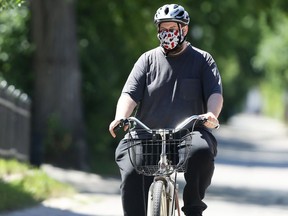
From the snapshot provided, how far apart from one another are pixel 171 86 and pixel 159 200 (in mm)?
956

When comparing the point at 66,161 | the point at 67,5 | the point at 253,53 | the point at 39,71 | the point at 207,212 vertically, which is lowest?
the point at 207,212

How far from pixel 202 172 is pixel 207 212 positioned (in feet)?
18.2

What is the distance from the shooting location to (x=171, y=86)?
7117 millimetres

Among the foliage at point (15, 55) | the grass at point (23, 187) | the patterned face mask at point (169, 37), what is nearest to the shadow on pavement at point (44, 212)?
the grass at point (23, 187)

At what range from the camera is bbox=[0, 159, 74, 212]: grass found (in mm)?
11964

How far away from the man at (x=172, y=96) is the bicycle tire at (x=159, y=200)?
294 mm

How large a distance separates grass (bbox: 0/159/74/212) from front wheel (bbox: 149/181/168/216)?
498cm

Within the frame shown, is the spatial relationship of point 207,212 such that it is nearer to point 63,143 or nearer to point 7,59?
point 63,143

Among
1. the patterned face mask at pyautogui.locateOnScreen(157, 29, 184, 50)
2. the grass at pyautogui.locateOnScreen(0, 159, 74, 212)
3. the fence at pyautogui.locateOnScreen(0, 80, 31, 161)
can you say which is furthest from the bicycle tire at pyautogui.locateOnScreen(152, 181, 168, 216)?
the fence at pyautogui.locateOnScreen(0, 80, 31, 161)

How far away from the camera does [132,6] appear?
21.5 metres

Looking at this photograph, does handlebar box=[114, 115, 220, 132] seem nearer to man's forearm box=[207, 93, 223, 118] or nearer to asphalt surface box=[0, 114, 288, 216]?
man's forearm box=[207, 93, 223, 118]

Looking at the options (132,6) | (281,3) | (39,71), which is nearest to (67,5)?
(39,71)

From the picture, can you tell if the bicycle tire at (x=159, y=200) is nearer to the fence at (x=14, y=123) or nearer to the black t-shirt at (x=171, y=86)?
the black t-shirt at (x=171, y=86)

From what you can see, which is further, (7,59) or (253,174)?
(253,174)
